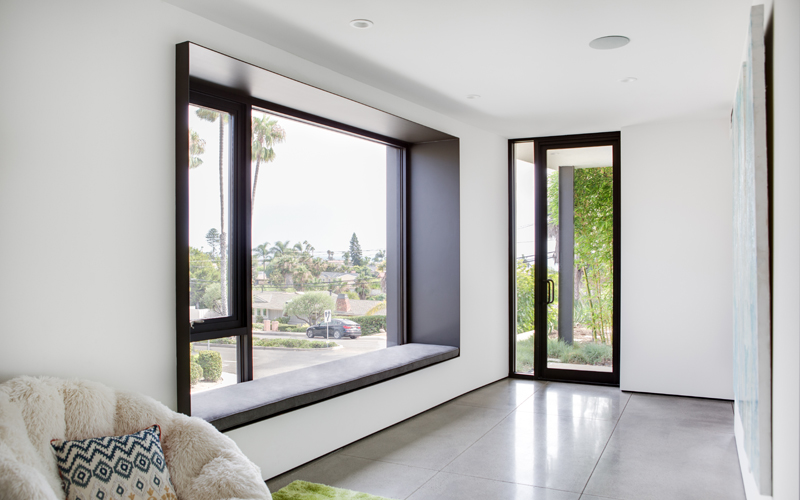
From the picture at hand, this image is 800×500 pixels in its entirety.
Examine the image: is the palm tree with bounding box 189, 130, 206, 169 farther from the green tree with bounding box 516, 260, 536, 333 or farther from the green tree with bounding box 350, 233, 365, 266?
the green tree with bounding box 516, 260, 536, 333

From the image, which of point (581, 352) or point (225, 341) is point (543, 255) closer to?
point (581, 352)

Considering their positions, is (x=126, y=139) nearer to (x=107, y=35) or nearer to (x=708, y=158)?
(x=107, y=35)

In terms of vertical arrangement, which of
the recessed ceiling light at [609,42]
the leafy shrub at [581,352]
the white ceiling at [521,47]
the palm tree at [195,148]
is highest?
the white ceiling at [521,47]

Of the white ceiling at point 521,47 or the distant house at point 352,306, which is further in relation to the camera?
the distant house at point 352,306

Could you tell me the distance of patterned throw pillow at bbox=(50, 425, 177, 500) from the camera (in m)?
1.88

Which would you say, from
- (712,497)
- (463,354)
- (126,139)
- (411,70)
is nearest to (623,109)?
(411,70)

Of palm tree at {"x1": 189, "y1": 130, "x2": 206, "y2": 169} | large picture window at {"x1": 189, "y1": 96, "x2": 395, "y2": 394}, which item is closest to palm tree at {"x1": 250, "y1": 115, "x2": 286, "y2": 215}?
large picture window at {"x1": 189, "y1": 96, "x2": 395, "y2": 394}

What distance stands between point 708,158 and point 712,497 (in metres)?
3.22

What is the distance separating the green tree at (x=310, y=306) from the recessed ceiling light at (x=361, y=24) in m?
1.83

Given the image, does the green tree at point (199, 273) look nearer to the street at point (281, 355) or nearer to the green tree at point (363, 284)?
the street at point (281, 355)

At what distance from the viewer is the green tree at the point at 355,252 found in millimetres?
4527

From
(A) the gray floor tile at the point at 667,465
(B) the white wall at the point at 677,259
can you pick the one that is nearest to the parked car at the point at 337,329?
(A) the gray floor tile at the point at 667,465

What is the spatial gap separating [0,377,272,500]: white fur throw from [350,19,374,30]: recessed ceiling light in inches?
80.8

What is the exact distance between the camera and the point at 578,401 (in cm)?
504
